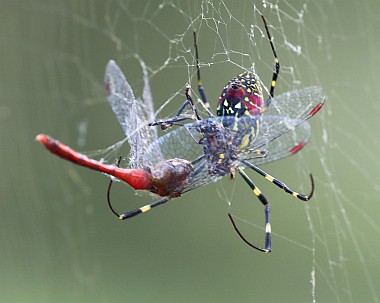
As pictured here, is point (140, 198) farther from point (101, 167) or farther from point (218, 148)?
point (101, 167)

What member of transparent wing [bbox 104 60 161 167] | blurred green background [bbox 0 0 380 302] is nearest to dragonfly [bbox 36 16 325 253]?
transparent wing [bbox 104 60 161 167]

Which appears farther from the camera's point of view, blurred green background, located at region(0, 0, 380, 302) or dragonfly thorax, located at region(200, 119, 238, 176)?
blurred green background, located at region(0, 0, 380, 302)

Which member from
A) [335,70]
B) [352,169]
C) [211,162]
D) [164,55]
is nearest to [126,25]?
[164,55]

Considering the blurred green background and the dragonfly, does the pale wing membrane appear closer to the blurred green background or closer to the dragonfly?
the dragonfly

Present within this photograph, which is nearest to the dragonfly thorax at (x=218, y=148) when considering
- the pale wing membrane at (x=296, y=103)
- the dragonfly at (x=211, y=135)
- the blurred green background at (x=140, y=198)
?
the dragonfly at (x=211, y=135)

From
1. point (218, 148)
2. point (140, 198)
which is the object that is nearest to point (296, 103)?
point (218, 148)

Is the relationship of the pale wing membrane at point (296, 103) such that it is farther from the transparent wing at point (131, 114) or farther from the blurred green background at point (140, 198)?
the blurred green background at point (140, 198)

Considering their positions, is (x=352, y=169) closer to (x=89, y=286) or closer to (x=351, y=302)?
(x=351, y=302)
